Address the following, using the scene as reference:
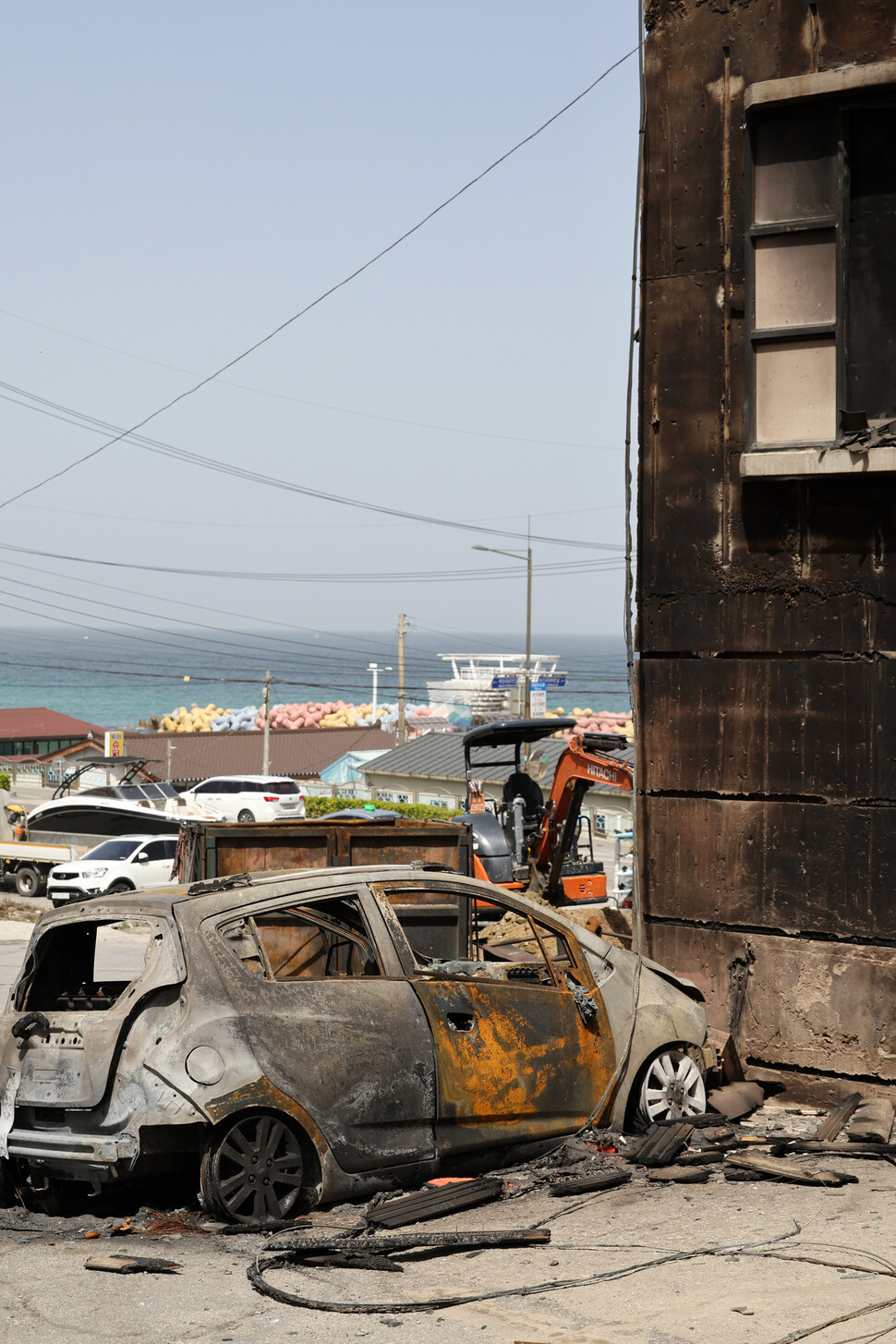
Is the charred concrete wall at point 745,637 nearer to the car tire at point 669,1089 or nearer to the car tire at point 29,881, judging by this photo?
the car tire at point 669,1089

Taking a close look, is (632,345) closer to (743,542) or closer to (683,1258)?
(743,542)

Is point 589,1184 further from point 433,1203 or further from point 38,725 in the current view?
point 38,725

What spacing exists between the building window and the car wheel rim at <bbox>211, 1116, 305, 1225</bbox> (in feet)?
16.9

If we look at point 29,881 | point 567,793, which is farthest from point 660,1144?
point 29,881

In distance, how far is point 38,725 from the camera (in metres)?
71.0

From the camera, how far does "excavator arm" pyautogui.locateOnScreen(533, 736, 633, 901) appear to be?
1622 cm

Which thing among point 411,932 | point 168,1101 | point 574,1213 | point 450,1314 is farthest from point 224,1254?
point 411,932

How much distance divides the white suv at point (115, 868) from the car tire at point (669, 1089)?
18.7 meters

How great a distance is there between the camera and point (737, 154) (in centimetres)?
841

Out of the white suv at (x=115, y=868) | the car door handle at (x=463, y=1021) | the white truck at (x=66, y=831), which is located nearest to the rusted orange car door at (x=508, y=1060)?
the car door handle at (x=463, y=1021)

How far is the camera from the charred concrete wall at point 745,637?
803 centimetres

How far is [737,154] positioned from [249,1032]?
638 cm

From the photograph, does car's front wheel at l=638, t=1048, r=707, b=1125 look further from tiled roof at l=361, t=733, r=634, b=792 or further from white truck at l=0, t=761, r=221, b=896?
tiled roof at l=361, t=733, r=634, b=792

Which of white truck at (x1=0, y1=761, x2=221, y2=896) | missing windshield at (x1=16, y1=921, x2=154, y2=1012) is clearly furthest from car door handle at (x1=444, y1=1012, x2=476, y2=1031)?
white truck at (x1=0, y1=761, x2=221, y2=896)
